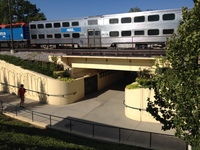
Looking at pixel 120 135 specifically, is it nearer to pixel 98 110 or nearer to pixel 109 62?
pixel 98 110

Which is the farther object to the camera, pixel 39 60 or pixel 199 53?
pixel 39 60

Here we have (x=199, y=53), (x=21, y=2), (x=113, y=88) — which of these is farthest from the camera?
(x=21, y=2)

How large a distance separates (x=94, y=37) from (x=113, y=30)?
2735mm

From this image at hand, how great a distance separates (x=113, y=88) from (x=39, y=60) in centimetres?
927

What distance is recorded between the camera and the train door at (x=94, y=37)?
83.6 feet

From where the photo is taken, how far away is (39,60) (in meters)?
23.5

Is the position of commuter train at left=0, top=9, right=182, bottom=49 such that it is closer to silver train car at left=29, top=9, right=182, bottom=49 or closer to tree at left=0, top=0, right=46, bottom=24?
silver train car at left=29, top=9, right=182, bottom=49

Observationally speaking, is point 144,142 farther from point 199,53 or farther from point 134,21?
point 134,21

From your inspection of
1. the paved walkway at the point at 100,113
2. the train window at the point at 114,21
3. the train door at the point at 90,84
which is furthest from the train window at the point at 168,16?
the train door at the point at 90,84

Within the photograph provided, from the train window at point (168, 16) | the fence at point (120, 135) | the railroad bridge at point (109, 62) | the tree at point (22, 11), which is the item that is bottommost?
the fence at point (120, 135)

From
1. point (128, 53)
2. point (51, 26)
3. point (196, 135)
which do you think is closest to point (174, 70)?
point (196, 135)

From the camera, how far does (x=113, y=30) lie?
24.4 metres

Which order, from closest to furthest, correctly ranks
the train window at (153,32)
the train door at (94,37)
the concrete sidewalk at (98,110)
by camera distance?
the concrete sidewalk at (98,110)
the train window at (153,32)
the train door at (94,37)

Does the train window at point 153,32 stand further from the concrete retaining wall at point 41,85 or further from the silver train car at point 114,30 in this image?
the concrete retaining wall at point 41,85
